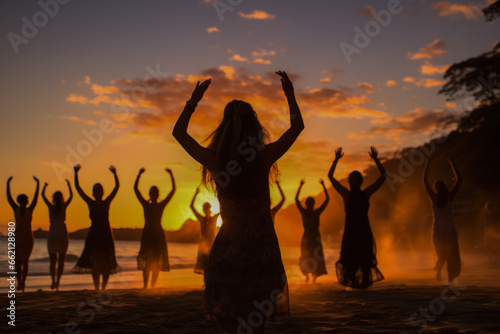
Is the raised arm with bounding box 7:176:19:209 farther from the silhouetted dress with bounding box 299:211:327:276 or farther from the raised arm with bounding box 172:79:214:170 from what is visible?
the raised arm with bounding box 172:79:214:170

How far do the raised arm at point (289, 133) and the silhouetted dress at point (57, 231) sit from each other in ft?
29.2

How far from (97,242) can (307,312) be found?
5.34 m

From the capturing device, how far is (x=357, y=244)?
332 inches

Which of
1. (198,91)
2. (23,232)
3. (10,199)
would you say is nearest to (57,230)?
(23,232)

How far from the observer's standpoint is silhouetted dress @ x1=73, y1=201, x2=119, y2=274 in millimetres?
10122

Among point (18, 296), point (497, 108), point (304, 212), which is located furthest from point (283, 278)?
point (497, 108)

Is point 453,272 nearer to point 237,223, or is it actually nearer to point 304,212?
point 304,212

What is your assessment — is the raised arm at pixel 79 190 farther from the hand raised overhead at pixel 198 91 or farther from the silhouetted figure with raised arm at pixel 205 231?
the hand raised overhead at pixel 198 91

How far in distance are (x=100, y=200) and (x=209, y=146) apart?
7.36 meters

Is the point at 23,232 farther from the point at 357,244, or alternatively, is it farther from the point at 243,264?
the point at 243,264

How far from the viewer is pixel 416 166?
65.2m

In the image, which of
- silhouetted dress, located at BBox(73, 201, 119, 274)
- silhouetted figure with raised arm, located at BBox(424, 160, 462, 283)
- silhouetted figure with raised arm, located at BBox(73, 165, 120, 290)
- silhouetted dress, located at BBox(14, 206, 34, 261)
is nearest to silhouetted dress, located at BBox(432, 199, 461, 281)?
silhouetted figure with raised arm, located at BBox(424, 160, 462, 283)

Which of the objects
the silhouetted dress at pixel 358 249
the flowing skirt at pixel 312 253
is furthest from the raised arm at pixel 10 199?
the silhouetted dress at pixel 358 249

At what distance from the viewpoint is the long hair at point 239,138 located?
3352 millimetres
